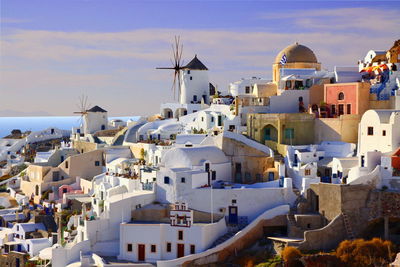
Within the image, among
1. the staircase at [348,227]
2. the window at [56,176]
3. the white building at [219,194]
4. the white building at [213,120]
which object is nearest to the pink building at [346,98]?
the white building at [213,120]

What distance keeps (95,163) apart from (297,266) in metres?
19.5

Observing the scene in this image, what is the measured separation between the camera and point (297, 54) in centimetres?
4688

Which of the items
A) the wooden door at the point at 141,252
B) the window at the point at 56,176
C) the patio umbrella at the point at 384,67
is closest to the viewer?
the wooden door at the point at 141,252

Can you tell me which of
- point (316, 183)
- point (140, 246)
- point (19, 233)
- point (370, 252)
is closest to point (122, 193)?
point (140, 246)

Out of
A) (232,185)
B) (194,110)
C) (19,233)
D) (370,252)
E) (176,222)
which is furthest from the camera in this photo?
(194,110)

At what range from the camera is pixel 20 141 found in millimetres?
63500

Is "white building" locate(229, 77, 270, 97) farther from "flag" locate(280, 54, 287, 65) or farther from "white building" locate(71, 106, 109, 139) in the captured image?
"white building" locate(71, 106, 109, 139)

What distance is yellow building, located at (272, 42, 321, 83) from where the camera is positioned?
153ft

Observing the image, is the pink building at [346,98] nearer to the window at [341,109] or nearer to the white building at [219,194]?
the window at [341,109]

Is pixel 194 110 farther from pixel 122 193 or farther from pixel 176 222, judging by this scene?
pixel 176 222

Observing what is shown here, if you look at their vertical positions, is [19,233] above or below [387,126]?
below

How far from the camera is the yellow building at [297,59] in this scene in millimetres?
46531

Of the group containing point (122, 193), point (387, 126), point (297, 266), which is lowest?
point (297, 266)

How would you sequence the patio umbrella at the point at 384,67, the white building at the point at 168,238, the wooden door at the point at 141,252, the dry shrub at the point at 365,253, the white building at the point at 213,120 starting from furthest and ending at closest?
the patio umbrella at the point at 384,67
the white building at the point at 213,120
the wooden door at the point at 141,252
the white building at the point at 168,238
the dry shrub at the point at 365,253
